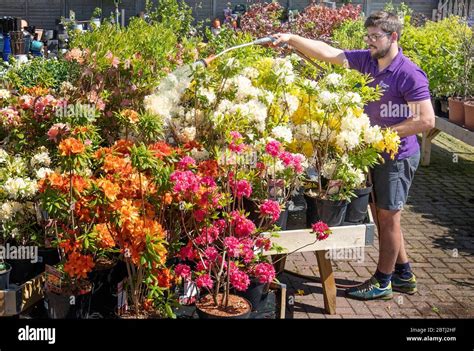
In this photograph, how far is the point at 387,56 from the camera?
4031 millimetres

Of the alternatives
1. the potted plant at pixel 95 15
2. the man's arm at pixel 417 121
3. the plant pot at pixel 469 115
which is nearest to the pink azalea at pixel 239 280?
the man's arm at pixel 417 121

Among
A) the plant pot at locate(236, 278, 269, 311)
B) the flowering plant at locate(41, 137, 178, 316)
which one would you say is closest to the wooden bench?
the plant pot at locate(236, 278, 269, 311)

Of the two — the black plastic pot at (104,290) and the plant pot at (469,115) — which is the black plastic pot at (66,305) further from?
the plant pot at (469,115)

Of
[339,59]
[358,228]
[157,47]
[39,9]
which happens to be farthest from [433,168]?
[39,9]

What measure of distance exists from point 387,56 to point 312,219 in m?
1.19

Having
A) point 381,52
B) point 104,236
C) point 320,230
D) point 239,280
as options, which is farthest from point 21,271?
point 381,52

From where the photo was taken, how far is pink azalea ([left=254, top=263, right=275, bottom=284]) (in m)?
3.00

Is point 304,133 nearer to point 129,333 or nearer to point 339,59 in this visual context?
point 339,59

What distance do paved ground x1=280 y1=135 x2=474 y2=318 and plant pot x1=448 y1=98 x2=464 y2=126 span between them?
742 millimetres

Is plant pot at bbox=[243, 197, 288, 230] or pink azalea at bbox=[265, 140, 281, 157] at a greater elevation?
pink azalea at bbox=[265, 140, 281, 157]

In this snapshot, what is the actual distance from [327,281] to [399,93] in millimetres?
1264

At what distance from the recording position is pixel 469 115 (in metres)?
6.76

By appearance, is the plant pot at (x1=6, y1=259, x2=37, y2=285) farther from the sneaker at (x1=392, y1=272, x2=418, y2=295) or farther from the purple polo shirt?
the sneaker at (x1=392, y1=272, x2=418, y2=295)

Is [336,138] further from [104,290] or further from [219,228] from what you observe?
[104,290]
